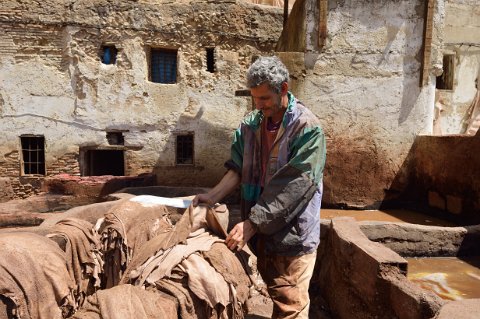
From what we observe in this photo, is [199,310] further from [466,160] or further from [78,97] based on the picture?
[78,97]

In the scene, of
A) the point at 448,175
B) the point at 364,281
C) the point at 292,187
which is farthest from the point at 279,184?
the point at 448,175

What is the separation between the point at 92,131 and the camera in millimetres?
10547

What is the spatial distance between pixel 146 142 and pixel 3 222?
221 inches

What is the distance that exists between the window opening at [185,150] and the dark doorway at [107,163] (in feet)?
6.28

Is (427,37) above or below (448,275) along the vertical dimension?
above

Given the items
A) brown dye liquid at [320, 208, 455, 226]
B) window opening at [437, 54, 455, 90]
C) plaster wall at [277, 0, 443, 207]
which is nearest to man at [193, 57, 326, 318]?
brown dye liquid at [320, 208, 455, 226]

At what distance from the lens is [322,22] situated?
6.28 m

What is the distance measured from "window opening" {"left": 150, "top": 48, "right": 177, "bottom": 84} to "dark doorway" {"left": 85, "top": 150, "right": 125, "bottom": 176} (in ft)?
8.90

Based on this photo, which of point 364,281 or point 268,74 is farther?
point 364,281

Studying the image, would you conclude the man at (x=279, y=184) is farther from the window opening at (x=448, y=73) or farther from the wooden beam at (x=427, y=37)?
the window opening at (x=448, y=73)

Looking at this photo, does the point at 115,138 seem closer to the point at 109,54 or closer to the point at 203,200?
the point at 109,54

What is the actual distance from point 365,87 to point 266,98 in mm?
4963

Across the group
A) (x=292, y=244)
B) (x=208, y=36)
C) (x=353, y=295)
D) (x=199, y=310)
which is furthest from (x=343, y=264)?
(x=208, y=36)

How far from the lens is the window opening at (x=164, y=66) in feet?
35.8
